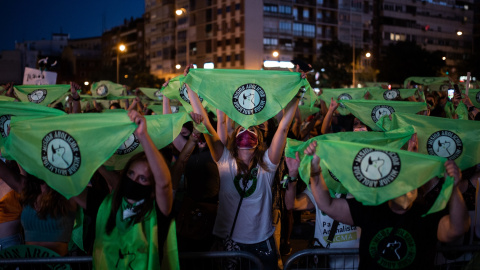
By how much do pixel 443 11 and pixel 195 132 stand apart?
105m

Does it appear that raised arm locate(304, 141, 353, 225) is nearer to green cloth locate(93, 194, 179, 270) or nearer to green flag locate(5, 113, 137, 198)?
green cloth locate(93, 194, 179, 270)

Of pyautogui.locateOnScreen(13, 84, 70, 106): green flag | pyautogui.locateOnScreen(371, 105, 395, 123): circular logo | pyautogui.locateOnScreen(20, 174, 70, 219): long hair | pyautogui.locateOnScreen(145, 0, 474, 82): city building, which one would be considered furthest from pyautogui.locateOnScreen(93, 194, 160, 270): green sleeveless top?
pyautogui.locateOnScreen(145, 0, 474, 82): city building

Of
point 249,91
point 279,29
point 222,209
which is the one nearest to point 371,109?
point 249,91

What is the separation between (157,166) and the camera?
151 inches

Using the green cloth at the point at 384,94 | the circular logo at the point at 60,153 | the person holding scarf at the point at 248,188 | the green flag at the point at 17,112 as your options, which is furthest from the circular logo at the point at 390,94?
the circular logo at the point at 60,153

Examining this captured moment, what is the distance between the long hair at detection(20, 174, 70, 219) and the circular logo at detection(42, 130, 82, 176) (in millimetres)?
643

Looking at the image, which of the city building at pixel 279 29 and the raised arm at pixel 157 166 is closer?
the raised arm at pixel 157 166

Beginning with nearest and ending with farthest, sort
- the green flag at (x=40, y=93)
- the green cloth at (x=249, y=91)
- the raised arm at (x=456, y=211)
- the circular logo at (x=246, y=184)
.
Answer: the raised arm at (x=456, y=211) < the circular logo at (x=246, y=184) < the green cloth at (x=249, y=91) < the green flag at (x=40, y=93)

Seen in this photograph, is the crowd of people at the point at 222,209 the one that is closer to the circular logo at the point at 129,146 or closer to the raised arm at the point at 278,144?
the raised arm at the point at 278,144

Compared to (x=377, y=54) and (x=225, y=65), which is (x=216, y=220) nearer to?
(x=225, y=65)

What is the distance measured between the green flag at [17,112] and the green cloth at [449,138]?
149 inches

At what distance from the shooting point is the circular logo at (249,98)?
5.26 m

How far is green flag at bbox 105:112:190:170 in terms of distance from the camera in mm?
4590

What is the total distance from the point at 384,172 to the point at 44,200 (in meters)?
3.13
